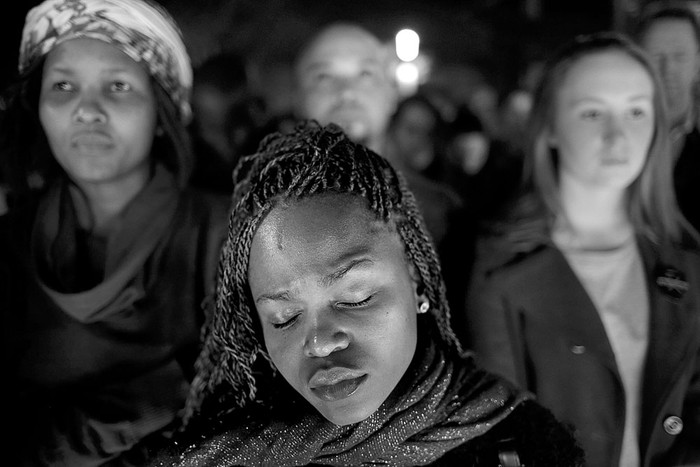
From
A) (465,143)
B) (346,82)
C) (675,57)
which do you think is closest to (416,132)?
(465,143)

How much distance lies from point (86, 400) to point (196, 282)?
0.30 m

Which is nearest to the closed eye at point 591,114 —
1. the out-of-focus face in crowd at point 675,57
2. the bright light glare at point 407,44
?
the out-of-focus face in crowd at point 675,57

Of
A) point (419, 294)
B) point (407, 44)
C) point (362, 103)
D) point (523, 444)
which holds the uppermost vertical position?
point (407, 44)

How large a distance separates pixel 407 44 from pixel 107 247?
845mm

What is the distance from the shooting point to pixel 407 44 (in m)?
1.37

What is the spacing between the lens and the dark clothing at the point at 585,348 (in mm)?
1115

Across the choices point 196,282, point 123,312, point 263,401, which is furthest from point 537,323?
point 123,312

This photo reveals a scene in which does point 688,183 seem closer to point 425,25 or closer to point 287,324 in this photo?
point 425,25

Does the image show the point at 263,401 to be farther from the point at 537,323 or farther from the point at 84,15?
the point at 84,15

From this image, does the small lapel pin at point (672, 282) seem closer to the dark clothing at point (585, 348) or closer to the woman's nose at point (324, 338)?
the dark clothing at point (585, 348)

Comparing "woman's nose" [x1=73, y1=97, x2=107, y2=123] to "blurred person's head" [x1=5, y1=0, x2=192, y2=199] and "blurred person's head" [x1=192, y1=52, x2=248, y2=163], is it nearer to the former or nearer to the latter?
"blurred person's head" [x1=5, y1=0, x2=192, y2=199]

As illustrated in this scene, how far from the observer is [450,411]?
94cm

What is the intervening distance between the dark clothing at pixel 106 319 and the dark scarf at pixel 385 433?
0.21 meters

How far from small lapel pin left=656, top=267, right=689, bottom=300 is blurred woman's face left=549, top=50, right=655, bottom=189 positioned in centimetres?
21
